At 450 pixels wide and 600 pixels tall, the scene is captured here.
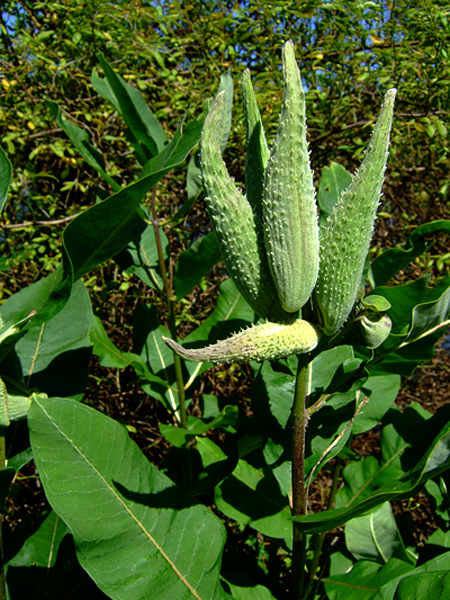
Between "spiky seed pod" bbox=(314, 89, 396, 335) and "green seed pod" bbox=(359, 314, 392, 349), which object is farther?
"green seed pod" bbox=(359, 314, 392, 349)

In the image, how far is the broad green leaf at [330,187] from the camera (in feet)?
5.62

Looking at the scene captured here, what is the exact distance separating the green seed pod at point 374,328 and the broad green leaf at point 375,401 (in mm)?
896

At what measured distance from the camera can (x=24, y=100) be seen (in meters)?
2.81

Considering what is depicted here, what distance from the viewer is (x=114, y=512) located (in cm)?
123

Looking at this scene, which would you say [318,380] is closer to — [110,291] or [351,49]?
[110,291]

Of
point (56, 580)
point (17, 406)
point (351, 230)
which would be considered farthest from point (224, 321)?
point (351, 230)

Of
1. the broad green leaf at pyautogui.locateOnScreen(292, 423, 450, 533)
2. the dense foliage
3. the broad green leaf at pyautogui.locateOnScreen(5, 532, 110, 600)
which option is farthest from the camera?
the broad green leaf at pyautogui.locateOnScreen(5, 532, 110, 600)

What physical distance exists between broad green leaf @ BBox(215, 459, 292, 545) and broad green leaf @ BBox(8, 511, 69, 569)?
0.58 meters

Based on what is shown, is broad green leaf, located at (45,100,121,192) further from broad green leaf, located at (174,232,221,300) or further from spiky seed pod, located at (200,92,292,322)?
spiky seed pod, located at (200,92,292,322)

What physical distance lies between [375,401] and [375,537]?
51cm

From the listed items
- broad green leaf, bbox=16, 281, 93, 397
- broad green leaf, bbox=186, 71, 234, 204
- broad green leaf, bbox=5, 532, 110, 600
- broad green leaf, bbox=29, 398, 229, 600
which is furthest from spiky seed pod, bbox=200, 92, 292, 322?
broad green leaf, bbox=5, 532, 110, 600

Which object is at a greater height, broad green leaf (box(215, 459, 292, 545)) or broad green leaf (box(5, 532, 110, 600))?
broad green leaf (box(5, 532, 110, 600))

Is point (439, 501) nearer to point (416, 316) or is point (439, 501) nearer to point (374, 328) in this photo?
point (416, 316)

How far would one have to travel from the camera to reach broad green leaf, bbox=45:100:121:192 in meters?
1.68
